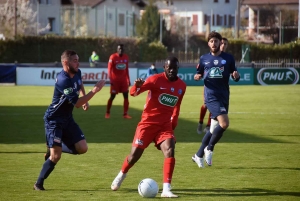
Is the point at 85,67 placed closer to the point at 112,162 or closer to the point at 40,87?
the point at 40,87

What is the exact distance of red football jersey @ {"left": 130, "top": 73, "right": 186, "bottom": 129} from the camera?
8.83 metres

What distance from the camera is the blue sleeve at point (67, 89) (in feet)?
28.8

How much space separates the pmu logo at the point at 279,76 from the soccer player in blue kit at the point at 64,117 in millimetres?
29345

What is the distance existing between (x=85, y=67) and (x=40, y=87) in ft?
11.0

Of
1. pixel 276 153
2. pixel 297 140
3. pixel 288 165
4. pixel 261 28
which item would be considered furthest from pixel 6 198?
pixel 261 28

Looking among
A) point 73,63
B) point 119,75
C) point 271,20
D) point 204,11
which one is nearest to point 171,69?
point 73,63

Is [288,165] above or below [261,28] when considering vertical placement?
below

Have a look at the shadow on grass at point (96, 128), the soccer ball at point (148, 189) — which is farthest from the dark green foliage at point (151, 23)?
the soccer ball at point (148, 189)

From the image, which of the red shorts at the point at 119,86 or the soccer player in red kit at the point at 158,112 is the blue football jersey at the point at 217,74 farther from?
the red shorts at the point at 119,86

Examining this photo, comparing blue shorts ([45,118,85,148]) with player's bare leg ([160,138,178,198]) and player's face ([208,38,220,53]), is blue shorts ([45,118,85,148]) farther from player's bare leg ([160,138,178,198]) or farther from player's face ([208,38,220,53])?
player's face ([208,38,220,53])

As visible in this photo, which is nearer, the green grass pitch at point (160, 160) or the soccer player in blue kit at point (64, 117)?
the soccer player in blue kit at point (64, 117)

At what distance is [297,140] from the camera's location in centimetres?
1511

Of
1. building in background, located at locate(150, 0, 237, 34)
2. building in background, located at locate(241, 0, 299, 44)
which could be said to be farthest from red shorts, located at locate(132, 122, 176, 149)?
building in background, located at locate(150, 0, 237, 34)

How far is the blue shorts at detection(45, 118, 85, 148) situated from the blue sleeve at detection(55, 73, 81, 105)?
1.50 feet
